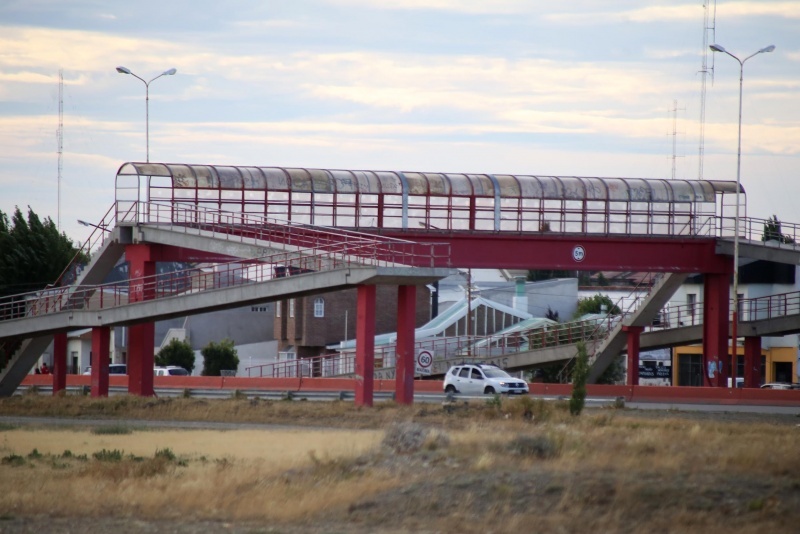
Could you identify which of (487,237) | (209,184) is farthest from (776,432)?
(209,184)

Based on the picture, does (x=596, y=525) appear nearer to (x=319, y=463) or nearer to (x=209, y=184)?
(x=319, y=463)

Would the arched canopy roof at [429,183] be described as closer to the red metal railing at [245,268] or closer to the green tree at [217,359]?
the red metal railing at [245,268]

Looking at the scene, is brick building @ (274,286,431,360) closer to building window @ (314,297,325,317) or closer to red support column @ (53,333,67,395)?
building window @ (314,297,325,317)

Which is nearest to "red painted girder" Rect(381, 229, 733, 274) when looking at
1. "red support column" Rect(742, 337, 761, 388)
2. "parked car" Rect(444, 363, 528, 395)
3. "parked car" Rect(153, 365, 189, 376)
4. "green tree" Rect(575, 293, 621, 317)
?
"parked car" Rect(444, 363, 528, 395)

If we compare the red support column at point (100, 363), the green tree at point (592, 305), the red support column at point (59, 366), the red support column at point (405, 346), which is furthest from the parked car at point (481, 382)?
the green tree at point (592, 305)

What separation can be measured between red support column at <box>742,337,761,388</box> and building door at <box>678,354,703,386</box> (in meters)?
16.7

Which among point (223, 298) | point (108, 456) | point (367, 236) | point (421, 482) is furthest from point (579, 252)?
point (421, 482)

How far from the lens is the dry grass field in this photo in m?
16.5

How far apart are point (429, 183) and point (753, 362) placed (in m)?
18.9

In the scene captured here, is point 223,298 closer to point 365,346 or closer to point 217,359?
point 365,346

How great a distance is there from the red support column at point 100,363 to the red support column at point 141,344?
48.6 inches

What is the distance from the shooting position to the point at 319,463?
834 inches

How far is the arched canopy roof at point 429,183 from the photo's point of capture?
4572cm

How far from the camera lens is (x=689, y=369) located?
244ft
